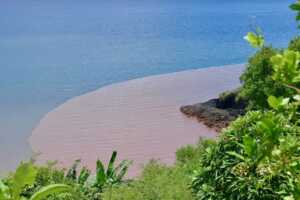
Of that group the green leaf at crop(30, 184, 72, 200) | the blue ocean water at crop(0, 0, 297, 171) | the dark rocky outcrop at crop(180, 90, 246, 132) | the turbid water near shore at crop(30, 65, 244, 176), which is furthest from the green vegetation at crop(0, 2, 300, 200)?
the blue ocean water at crop(0, 0, 297, 171)

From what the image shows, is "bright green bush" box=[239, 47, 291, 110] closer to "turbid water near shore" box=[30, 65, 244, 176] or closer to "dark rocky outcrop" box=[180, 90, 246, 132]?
"turbid water near shore" box=[30, 65, 244, 176]

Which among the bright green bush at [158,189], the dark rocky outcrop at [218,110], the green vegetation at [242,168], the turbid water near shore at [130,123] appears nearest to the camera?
the green vegetation at [242,168]

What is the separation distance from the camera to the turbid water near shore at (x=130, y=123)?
47.3 feet

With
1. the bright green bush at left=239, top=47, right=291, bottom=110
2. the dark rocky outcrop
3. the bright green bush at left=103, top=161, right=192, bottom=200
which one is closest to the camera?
the bright green bush at left=103, top=161, right=192, bottom=200

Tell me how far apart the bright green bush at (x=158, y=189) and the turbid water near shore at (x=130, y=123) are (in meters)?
4.25

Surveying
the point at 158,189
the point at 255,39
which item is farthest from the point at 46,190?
the point at 158,189

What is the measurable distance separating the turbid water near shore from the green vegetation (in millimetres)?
3282

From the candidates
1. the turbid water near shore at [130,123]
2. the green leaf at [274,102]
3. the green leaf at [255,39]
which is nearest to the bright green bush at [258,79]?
the turbid water near shore at [130,123]

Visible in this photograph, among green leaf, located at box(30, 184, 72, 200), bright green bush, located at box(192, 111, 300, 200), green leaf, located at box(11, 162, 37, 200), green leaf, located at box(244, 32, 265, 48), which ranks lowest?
bright green bush, located at box(192, 111, 300, 200)

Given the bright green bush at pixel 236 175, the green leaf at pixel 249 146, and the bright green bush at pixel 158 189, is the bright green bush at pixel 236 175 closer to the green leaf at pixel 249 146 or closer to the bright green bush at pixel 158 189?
the bright green bush at pixel 158 189

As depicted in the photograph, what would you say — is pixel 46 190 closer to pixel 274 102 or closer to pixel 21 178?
pixel 21 178

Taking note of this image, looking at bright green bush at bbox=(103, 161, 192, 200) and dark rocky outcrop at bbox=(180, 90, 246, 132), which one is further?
dark rocky outcrop at bbox=(180, 90, 246, 132)

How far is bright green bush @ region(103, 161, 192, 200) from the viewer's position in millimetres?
7066

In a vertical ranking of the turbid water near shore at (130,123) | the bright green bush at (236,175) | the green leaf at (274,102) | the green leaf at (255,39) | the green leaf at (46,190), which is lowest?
the turbid water near shore at (130,123)
